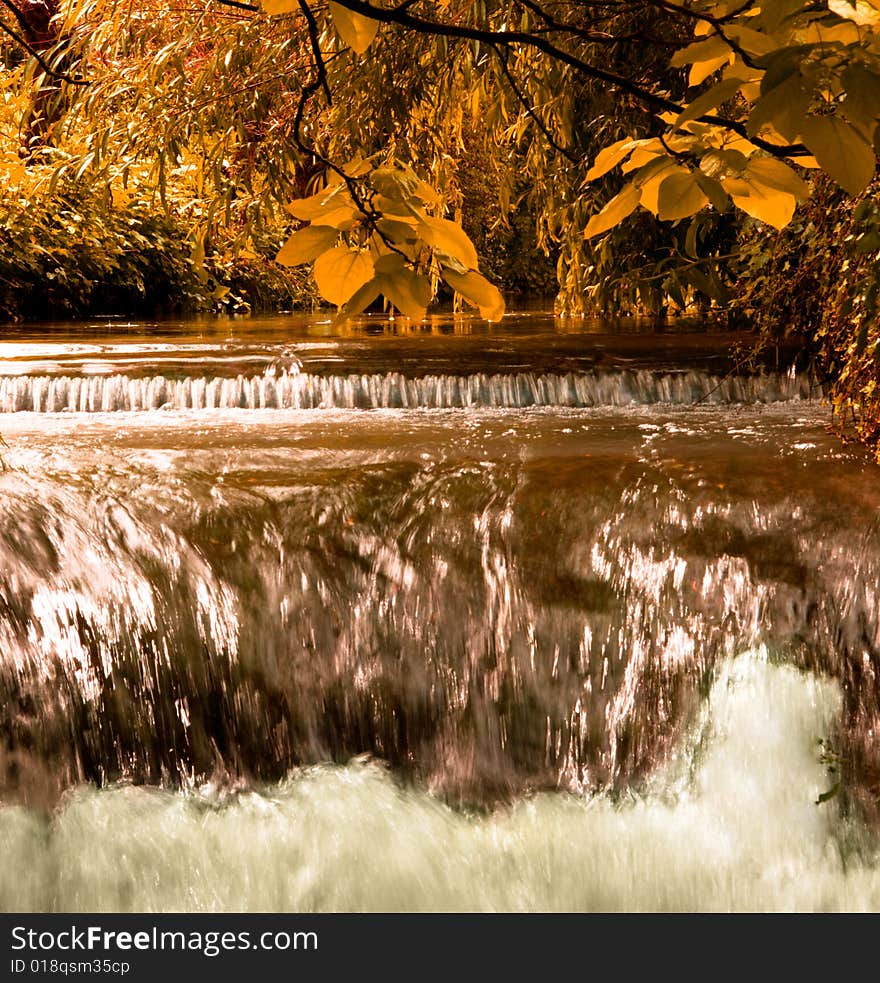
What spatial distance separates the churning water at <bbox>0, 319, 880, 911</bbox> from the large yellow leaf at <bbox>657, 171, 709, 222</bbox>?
2722 millimetres

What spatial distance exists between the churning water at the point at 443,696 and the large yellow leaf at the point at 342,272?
2.72 metres

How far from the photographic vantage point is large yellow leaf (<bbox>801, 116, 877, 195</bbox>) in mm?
999

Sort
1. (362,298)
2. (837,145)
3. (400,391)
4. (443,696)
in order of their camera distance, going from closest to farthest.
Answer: (837,145)
(362,298)
(443,696)
(400,391)

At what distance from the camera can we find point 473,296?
1.09 metres

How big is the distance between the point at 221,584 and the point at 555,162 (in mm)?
3914

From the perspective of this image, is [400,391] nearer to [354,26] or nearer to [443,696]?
[443,696]

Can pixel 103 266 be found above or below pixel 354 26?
above

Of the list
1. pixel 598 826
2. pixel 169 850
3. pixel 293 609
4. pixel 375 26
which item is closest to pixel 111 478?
pixel 293 609

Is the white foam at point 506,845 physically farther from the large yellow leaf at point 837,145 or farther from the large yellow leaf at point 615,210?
the large yellow leaf at point 837,145

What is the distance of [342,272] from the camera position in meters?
1.11

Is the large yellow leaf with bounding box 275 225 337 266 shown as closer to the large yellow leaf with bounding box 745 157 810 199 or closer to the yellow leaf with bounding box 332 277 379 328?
the yellow leaf with bounding box 332 277 379 328

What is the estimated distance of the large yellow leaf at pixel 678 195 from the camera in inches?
43.9

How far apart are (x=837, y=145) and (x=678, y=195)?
156mm

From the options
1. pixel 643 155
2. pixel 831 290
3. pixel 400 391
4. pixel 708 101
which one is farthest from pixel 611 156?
pixel 400 391
